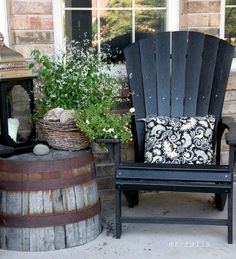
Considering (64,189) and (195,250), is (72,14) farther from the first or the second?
(195,250)

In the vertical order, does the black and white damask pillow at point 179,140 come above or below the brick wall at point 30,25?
below

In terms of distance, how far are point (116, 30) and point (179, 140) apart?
0.94m

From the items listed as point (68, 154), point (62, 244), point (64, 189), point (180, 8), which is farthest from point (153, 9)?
point (62, 244)

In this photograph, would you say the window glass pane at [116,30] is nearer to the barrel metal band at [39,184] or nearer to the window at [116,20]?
the window at [116,20]

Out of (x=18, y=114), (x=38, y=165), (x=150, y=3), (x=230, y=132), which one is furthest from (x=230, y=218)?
(x=150, y=3)

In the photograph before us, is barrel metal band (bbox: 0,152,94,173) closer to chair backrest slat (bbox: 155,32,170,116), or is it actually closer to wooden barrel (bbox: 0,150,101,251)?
wooden barrel (bbox: 0,150,101,251)

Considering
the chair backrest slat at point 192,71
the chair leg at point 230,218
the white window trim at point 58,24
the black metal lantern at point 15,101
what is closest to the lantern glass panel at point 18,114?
the black metal lantern at point 15,101

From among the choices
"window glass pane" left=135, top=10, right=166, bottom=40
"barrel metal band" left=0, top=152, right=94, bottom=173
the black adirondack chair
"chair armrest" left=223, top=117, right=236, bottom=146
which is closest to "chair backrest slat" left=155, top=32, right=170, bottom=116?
the black adirondack chair

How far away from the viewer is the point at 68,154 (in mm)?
2562

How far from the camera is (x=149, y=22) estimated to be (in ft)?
10.9

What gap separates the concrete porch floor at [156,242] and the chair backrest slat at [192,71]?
67cm

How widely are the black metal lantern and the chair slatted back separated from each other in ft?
2.46

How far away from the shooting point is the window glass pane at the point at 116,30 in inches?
127

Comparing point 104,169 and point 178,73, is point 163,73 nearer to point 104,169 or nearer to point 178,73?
point 178,73
